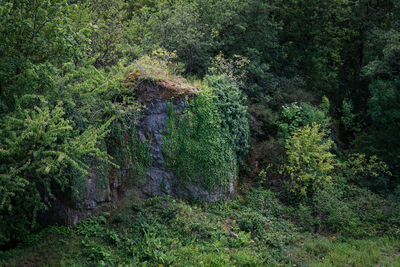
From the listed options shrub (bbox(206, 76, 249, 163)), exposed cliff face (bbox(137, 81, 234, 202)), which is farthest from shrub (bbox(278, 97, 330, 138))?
exposed cliff face (bbox(137, 81, 234, 202))

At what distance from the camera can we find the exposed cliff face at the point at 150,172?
27.1ft

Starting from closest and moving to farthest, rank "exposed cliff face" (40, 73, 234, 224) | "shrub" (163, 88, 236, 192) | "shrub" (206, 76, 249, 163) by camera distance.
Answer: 1. "exposed cliff face" (40, 73, 234, 224)
2. "shrub" (163, 88, 236, 192)
3. "shrub" (206, 76, 249, 163)

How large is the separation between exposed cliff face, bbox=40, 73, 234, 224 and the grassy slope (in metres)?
0.40

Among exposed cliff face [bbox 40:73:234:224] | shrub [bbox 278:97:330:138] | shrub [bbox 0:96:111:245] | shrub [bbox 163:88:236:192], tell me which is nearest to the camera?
shrub [bbox 0:96:111:245]

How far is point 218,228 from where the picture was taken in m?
8.77

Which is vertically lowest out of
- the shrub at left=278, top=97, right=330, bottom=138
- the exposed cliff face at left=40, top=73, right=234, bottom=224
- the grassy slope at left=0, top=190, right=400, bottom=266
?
the grassy slope at left=0, top=190, right=400, bottom=266

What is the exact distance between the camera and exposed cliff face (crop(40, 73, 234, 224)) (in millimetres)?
8250

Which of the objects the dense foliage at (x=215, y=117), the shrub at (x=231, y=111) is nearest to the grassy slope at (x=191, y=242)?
the dense foliage at (x=215, y=117)

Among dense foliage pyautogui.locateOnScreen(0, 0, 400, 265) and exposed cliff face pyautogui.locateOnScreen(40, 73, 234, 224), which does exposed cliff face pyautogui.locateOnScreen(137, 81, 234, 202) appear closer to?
exposed cliff face pyautogui.locateOnScreen(40, 73, 234, 224)

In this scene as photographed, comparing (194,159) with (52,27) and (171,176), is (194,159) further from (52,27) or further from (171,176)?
(52,27)

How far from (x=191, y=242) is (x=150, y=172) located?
260 centimetres

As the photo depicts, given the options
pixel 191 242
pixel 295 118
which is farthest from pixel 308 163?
pixel 191 242

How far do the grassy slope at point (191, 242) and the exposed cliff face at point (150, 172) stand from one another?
404 millimetres

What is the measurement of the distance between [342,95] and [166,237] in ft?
50.1
